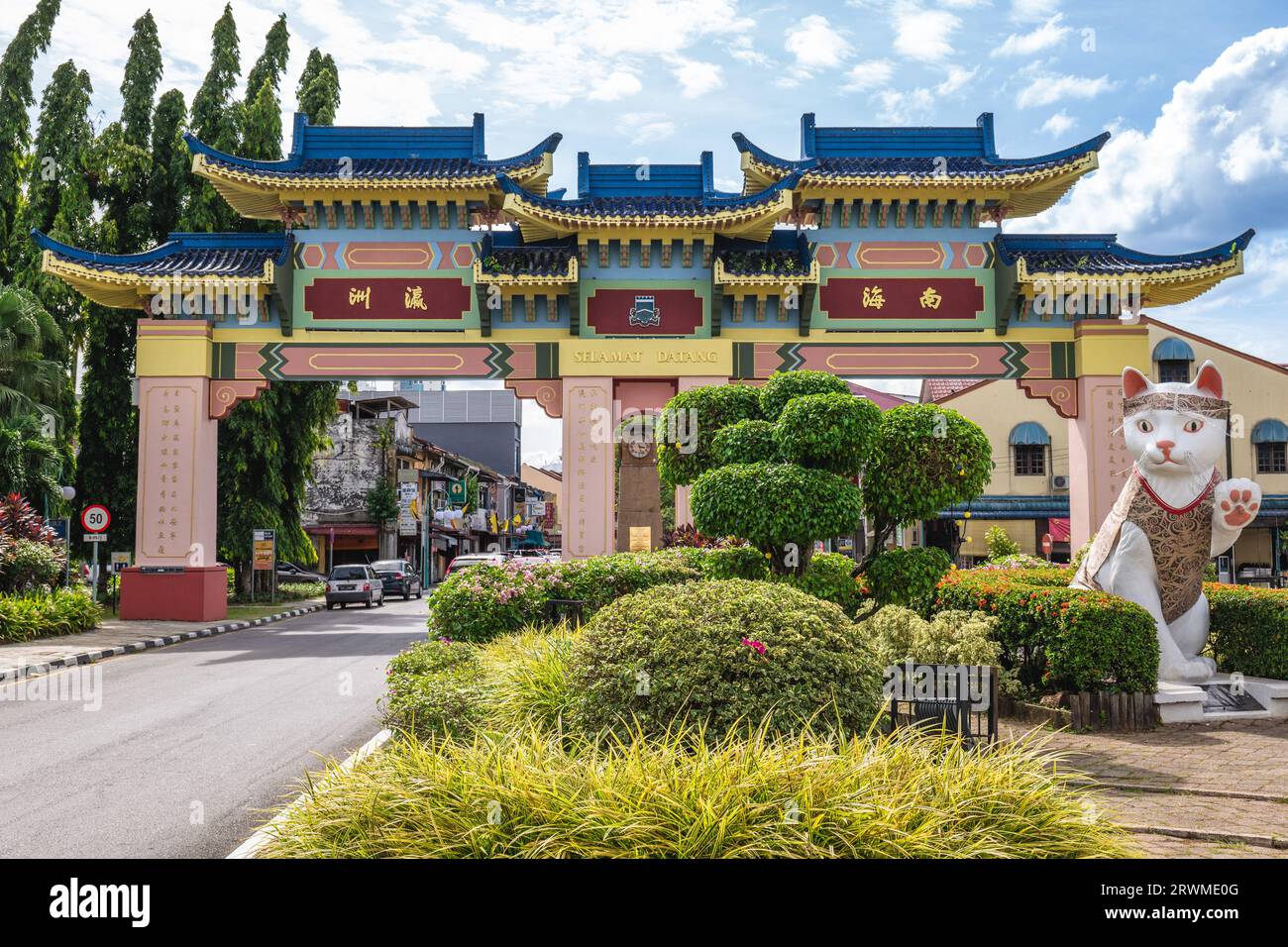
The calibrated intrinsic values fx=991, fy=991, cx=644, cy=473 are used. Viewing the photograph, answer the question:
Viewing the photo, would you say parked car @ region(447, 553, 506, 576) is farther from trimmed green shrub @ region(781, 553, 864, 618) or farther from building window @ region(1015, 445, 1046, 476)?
building window @ region(1015, 445, 1046, 476)

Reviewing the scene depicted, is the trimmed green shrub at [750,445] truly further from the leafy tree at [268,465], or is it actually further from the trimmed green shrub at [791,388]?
the leafy tree at [268,465]

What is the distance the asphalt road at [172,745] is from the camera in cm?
620

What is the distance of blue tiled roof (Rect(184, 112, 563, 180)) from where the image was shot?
2086 cm

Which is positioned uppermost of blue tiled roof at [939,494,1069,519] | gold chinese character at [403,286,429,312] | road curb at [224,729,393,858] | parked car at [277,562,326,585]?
gold chinese character at [403,286,429,312]

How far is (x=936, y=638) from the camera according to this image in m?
8.90

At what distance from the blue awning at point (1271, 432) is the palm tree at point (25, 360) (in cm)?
4158

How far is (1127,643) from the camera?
8.84 metres

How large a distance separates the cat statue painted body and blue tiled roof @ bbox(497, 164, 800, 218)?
11.3 m

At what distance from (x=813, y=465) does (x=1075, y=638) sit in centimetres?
318

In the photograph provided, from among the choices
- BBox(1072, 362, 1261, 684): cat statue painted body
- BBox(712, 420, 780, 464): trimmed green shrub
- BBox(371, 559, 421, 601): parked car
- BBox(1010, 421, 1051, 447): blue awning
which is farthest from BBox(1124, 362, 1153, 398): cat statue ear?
BBox(1010, 421, 1051, 447): blue awning

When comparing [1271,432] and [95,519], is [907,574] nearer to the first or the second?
[95,519]

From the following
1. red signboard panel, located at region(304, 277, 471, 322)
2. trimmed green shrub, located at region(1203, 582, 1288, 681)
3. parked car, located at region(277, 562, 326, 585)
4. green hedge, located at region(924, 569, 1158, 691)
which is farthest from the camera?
parked car, located at region(277, 562, 326, 585)
